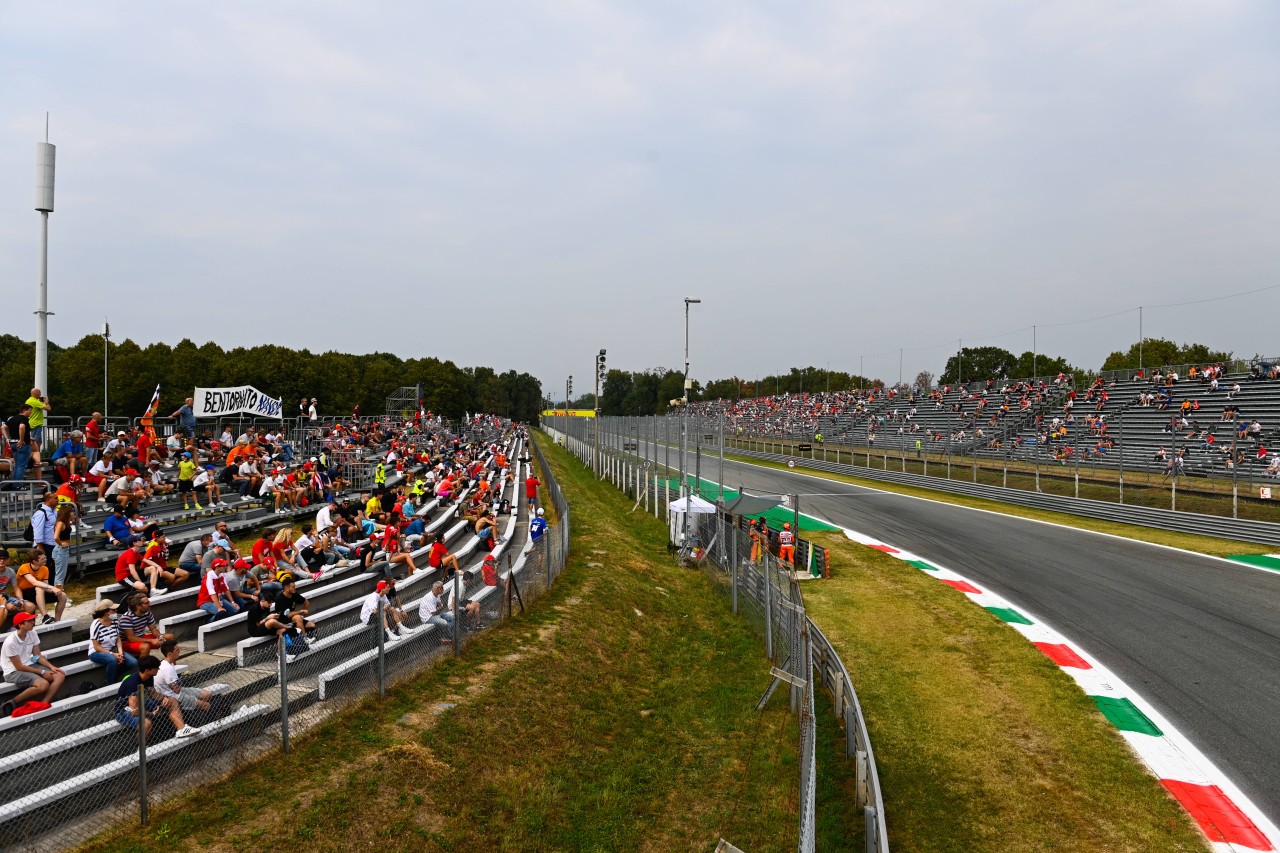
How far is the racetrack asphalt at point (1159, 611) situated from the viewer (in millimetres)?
9836

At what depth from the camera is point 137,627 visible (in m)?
8.15

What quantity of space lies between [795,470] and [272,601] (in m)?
43.8

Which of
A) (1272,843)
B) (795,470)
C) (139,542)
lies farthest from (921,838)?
(795,470)

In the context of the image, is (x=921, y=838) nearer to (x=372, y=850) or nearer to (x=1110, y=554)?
(x=372, y=850)

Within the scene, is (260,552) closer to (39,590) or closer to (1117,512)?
(39,590)

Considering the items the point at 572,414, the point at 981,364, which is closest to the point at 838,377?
the point at 981,364

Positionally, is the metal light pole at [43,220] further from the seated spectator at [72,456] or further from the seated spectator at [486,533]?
the seated spectator at [486,533]

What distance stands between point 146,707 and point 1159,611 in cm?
1729

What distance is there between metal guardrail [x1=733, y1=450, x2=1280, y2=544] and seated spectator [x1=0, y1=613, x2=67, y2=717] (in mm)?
28124

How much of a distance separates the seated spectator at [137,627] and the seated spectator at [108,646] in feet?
0.24

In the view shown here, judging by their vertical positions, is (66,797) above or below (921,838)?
above

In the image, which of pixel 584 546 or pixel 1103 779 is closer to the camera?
pixel 1103 779

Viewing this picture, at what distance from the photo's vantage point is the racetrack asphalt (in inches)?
387

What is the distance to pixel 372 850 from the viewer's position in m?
6.44
